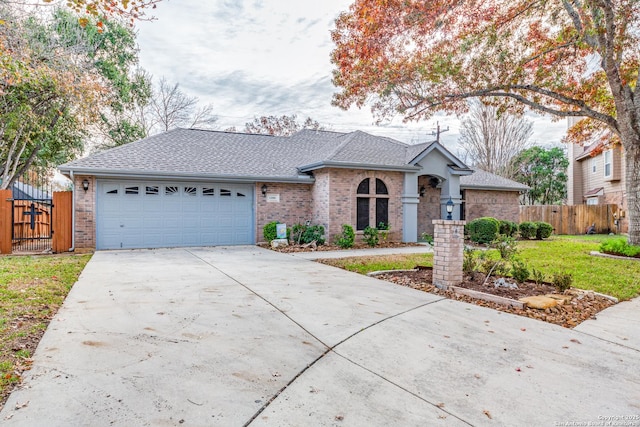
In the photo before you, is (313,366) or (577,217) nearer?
(313,366)

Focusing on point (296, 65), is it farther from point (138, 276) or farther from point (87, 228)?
point (138, 276)

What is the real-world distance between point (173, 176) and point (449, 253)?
370 inches

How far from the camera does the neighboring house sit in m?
20.6

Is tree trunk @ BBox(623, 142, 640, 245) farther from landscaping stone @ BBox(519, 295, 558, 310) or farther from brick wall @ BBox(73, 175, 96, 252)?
brick wall @ BBox(73, 175, 96, 252)

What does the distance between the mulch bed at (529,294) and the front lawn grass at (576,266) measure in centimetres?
81

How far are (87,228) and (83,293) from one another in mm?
6801

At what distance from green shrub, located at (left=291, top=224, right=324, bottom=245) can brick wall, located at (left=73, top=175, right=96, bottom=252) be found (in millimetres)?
6531

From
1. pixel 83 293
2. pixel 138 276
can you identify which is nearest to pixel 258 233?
pixel 138 276

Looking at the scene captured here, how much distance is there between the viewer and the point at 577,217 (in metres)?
21.1

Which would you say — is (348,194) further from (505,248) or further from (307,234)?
(505,248)

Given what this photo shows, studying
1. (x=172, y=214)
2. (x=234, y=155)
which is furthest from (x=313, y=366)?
(x=234, y=155)

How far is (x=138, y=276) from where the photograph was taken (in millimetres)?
7453

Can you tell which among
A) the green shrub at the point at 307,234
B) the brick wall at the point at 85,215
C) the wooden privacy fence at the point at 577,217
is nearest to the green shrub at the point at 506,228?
the wooden privacy fence at the point at 577,217

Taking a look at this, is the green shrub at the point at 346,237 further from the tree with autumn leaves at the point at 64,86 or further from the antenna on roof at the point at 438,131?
the antenna on roof at the point at 438,131
